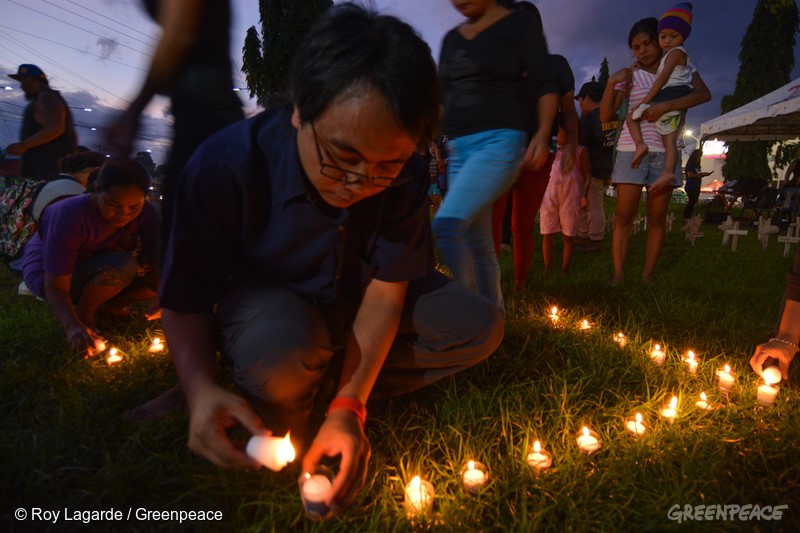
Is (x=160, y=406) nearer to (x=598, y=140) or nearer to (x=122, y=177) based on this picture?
(x=122, y=177)

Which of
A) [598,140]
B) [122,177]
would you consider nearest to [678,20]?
[598,140]

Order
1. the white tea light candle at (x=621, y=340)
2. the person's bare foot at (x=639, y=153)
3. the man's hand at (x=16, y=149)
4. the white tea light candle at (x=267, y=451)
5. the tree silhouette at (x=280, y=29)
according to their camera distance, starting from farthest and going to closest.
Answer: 1. the tree silhouette at (x=280, y=29)
2. the person's bare foot at (x=639, y=153)
3. the man's hand at (x=16, y=149)
4. the white tea light candle at (x=621, y=340)
5. the white tea light candle at (x=267, y=451)

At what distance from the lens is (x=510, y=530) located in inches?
56.8

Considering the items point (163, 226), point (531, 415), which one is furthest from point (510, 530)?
point (163, 226)

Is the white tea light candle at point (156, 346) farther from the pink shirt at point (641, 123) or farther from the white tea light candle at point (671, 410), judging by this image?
the pink shirt at point (641, 123)

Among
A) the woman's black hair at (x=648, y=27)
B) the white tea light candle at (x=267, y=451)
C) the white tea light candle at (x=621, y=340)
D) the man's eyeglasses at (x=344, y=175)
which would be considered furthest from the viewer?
the woman's black hair at (x=648, y=27)

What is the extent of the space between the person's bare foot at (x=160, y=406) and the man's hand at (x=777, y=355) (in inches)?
104

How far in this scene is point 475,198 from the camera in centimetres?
254

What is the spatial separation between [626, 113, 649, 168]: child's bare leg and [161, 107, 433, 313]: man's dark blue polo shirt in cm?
297

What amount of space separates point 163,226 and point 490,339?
1461 mm

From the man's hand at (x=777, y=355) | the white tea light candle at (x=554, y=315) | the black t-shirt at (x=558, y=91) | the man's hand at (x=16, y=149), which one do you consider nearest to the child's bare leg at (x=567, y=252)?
the black t-shirt at (x=558, y=91)

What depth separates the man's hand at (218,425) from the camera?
112 cm

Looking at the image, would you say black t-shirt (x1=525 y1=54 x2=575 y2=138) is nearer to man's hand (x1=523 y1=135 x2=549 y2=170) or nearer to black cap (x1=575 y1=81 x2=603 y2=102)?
man's hand (x1=523 y1=135 x2=549 y2=170)

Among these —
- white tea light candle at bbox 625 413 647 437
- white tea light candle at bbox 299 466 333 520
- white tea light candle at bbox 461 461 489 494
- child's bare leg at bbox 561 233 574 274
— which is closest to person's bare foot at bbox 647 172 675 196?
child's bare leg at bbox 561 233 574 274
